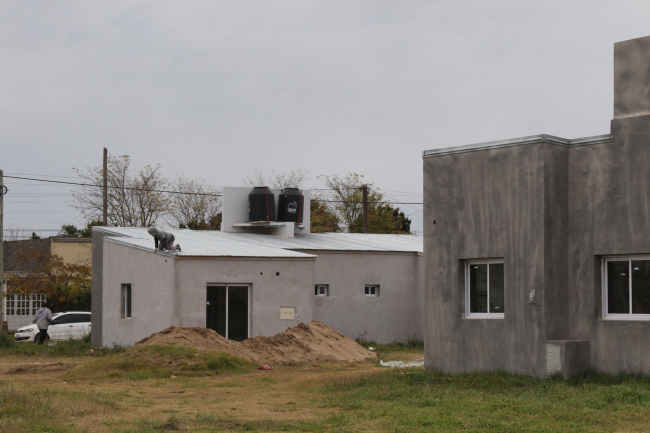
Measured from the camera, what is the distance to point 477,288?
1634 centimetres

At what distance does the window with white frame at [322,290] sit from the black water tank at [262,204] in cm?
369

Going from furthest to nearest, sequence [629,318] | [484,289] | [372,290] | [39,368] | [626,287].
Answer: [372,290] → [39,368] → [484,289] → [626,287] → [629,318]

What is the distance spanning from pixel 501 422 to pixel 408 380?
4788mm

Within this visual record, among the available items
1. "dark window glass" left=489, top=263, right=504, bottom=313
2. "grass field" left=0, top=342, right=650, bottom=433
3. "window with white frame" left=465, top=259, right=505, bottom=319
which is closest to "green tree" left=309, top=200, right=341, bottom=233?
"grass field" left=0, top=342, right=650, bottom=433

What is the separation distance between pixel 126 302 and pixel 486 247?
49.5ft

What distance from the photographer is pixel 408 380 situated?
15.9m

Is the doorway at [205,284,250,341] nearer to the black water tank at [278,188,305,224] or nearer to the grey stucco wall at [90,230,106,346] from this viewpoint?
the grey stucco wall at [90,230,106,346]

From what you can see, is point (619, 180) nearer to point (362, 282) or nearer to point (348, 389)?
point (348, 389)

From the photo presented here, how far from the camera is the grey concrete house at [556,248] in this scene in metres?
14.6

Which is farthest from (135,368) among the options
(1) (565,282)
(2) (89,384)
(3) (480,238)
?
(1) (565,282)

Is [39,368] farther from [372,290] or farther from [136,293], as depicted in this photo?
[372,290]

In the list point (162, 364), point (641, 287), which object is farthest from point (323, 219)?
point (641, 287)

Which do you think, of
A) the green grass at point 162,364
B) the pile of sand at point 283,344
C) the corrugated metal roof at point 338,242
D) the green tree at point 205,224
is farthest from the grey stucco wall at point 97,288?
the green tree at point 205,224

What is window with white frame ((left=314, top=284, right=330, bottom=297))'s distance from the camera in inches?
1177
